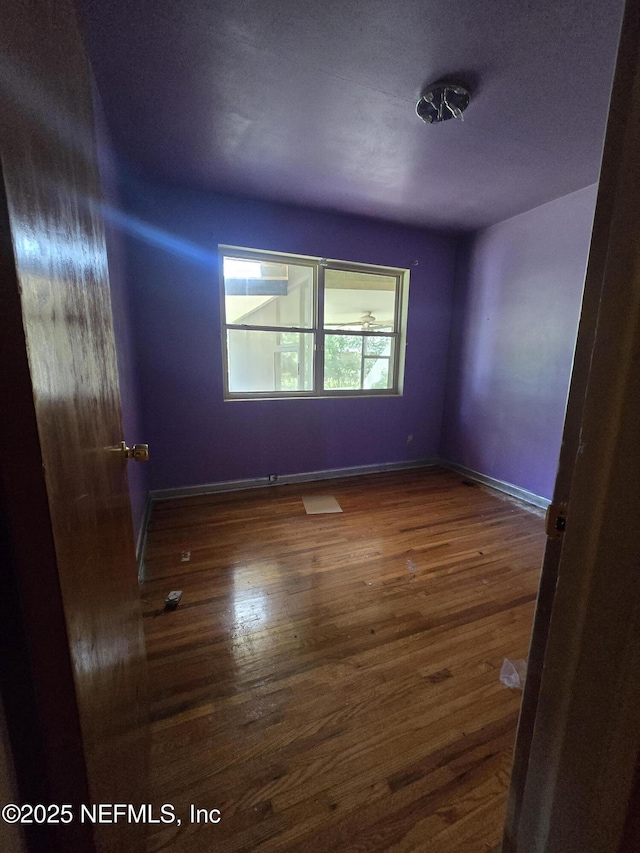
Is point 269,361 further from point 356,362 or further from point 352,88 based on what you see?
point 352,88

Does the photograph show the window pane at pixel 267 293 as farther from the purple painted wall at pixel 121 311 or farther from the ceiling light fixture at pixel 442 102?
the ceiling light fixture at pixel 442 102

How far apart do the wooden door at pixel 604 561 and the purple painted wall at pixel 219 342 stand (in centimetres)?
291

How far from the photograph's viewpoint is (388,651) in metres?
1.49

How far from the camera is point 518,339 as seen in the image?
3176 mm

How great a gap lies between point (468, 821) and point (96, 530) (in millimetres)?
1314

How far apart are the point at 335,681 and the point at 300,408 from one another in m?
2.43

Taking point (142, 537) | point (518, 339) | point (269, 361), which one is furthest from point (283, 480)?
point (518, 339)

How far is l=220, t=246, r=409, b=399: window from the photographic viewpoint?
3127 mm

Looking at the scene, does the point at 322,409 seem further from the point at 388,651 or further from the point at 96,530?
the point at 96,530

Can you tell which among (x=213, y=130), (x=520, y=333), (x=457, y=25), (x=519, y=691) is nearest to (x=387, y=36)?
(x=457, y=25)

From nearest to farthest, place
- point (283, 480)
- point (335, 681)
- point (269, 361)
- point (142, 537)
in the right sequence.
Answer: point (335, 681), point (142, 537), point (269, 361), point (283, 480)

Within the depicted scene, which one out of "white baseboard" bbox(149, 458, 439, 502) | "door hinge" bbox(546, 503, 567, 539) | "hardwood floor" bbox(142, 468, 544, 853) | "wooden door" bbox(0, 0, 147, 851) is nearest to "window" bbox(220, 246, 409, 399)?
"white baseboard" bbox(149, 458, 439, 502)

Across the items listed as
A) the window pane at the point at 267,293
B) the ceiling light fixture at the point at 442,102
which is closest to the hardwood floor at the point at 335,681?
the window pane at the point at 267,293

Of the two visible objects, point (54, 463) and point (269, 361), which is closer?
point (54, 463)
